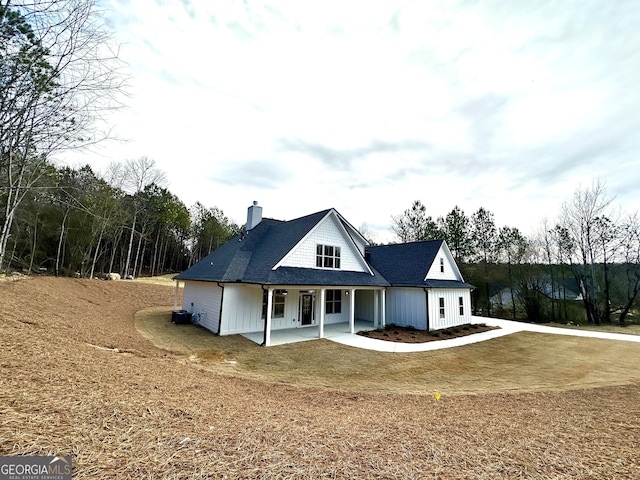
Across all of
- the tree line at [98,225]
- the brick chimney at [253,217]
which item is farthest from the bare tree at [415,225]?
the tree line at [98,225]

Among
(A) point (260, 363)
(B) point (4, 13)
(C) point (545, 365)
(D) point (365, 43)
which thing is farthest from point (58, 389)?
(C) point (545, 365)

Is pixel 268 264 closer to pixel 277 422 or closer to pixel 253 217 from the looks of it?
pixel 253 217

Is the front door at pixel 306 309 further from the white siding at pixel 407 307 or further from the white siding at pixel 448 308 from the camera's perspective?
the white siding at pixel 448 308

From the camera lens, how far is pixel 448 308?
16.8 m

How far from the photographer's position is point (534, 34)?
828 centimetres

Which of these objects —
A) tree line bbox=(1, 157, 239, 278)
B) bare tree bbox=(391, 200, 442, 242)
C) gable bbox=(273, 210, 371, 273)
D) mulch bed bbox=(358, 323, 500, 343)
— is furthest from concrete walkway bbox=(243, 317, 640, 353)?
bare tree bbox=(391, 200, 442, 242)

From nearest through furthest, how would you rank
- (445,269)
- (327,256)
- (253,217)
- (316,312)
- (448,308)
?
(327,256) → (316,312) → (448,308) → (445,269) → (253,217)

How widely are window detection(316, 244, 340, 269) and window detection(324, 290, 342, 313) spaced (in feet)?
7.88

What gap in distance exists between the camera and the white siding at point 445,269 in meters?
17.0

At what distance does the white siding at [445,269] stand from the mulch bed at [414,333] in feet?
10.2

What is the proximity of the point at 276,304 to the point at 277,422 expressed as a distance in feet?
34.7

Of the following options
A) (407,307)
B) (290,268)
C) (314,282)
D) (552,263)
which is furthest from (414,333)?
(552,263)

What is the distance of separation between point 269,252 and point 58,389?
37.1 ft

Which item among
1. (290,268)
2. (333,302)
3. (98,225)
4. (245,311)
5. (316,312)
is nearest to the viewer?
(245,311)
